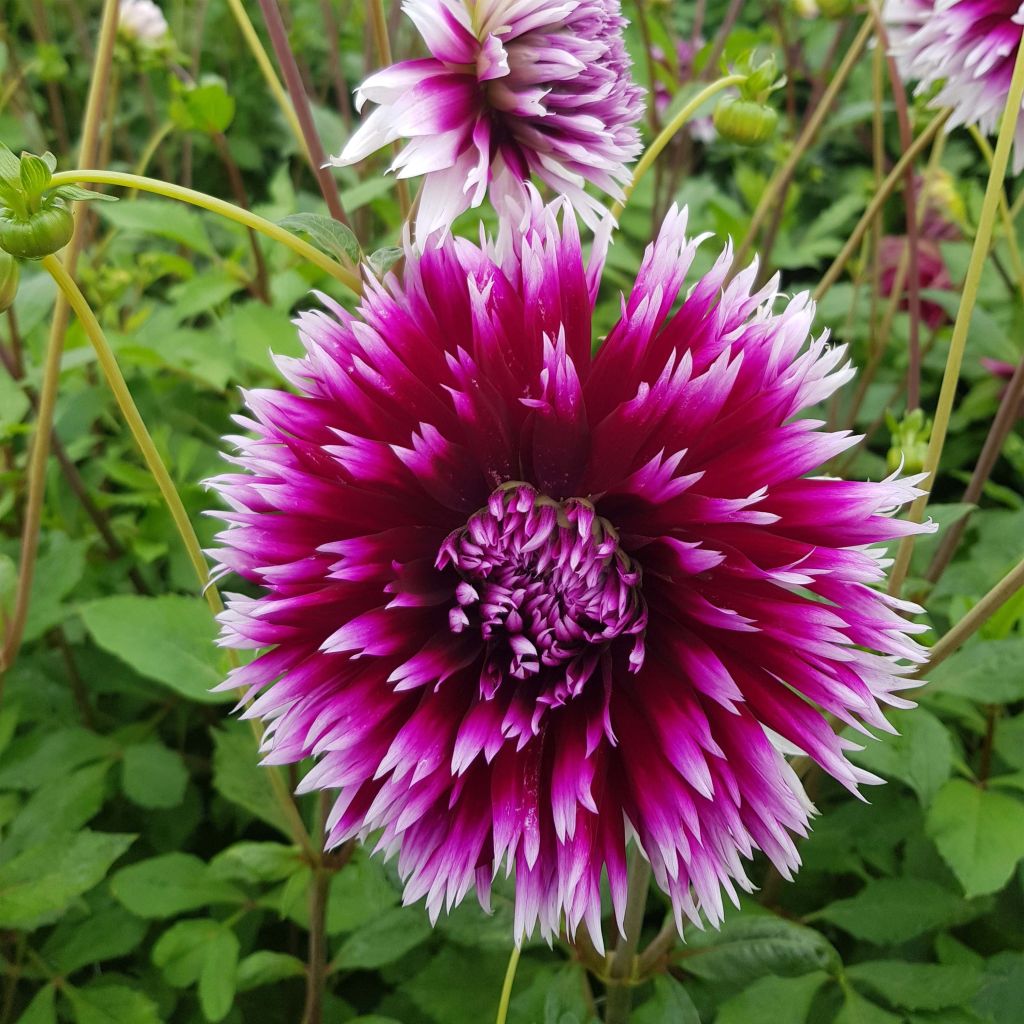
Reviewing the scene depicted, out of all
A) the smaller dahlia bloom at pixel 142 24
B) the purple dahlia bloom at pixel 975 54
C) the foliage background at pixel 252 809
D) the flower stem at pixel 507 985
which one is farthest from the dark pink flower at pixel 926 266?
the flower stem at pixel 507 985

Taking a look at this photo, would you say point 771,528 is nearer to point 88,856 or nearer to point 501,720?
point 501,720

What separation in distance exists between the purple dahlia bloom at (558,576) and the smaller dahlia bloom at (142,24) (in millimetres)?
975

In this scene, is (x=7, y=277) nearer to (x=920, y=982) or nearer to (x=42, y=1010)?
(x=42, y=1010)

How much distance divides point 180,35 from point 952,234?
1.59m

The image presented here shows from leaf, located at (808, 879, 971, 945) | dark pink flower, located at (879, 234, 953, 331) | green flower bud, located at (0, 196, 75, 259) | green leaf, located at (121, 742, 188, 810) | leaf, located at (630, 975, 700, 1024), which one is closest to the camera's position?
green flower bud, located at (0, 196, 75, 259)

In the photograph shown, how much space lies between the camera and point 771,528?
0.50 m

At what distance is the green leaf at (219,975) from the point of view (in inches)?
30.2

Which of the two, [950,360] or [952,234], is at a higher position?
[950,360]

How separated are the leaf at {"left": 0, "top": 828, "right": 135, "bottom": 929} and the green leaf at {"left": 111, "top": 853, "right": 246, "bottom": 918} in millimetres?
74

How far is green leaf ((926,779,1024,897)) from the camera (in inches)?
28.3

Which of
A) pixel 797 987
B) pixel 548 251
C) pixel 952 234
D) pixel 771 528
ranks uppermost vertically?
pixel 548 251

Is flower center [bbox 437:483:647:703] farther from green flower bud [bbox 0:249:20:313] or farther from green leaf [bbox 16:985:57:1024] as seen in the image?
green leaf [bbox 16:985:57:1024]

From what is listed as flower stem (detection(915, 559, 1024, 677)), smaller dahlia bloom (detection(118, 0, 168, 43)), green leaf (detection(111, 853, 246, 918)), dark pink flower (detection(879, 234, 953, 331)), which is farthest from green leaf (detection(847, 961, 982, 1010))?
smaller dahlia bloom (detection(118, 0, 168, 43))

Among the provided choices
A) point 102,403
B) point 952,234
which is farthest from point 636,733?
point 952,234
